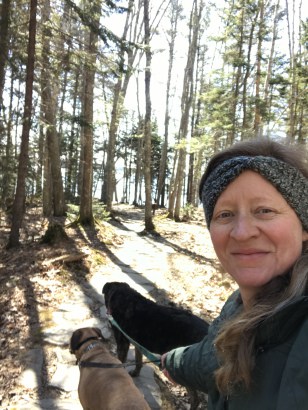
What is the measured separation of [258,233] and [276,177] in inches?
8.6

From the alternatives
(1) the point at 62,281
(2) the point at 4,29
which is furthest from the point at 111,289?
(2) the point at 4,29

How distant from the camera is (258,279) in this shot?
1237 mm

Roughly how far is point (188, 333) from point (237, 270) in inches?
112

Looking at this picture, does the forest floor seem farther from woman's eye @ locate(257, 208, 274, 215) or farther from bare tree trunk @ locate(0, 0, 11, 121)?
bare tree trunk @ locate(0, 0, 11, 121)

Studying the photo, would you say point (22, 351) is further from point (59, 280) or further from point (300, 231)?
point (300, 231)

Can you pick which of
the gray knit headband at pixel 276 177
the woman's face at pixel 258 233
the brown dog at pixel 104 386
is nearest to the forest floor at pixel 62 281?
the brown dog at pixel 104 386

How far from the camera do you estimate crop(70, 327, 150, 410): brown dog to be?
2979mm

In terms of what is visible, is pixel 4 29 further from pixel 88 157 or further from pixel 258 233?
pixel 258 233

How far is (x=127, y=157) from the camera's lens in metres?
44.6

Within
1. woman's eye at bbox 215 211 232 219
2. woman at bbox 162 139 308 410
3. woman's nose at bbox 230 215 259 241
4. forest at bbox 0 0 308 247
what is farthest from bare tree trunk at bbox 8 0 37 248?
woman's nose at bbox 230 215 259 241

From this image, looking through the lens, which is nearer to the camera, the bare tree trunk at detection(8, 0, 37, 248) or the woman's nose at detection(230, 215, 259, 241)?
the woman's nose at detection(230, 215, 259, 241)

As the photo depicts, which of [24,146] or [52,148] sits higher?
[52,148]

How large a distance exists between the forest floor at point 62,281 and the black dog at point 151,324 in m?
0.72

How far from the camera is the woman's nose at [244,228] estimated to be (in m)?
1.27
